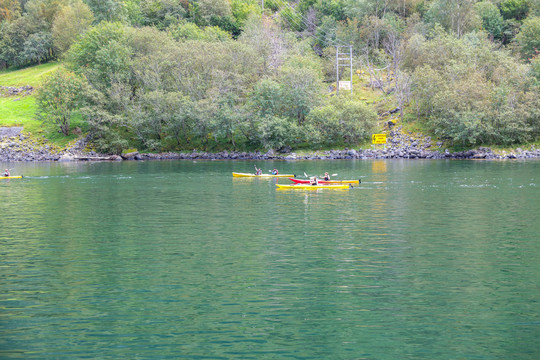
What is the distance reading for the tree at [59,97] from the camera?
132 metres

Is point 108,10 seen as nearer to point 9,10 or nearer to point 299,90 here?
point 9,10

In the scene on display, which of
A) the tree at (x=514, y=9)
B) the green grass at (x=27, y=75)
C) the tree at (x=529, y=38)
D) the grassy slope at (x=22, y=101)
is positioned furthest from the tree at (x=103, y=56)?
the tree at (x=514, y=9)

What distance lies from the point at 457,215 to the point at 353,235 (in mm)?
11826

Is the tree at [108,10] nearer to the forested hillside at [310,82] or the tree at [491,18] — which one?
the forested hillside at [310,82]

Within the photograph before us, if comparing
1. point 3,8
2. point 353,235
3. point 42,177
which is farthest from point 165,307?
point 3,8

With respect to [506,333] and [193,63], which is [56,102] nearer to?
[193,63]

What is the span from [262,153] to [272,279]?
99700 mm

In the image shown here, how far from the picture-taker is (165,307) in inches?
834

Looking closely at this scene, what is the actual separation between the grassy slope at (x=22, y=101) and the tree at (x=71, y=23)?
9.41m

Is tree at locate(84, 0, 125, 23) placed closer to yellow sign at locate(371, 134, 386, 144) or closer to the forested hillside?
the forested hillside

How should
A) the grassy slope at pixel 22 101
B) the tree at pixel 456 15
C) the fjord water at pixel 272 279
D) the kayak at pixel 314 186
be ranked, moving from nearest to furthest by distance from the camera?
the fjord water at pixel 272 279 → the kayak at pixel 314 186 → the tree at pixel 456 15 → the grassy slope at pixel 22 101

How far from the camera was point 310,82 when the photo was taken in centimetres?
12469

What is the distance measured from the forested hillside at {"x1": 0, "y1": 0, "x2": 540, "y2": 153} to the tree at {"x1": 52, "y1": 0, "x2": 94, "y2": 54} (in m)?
9.54

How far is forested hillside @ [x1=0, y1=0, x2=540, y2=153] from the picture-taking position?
376 feet
